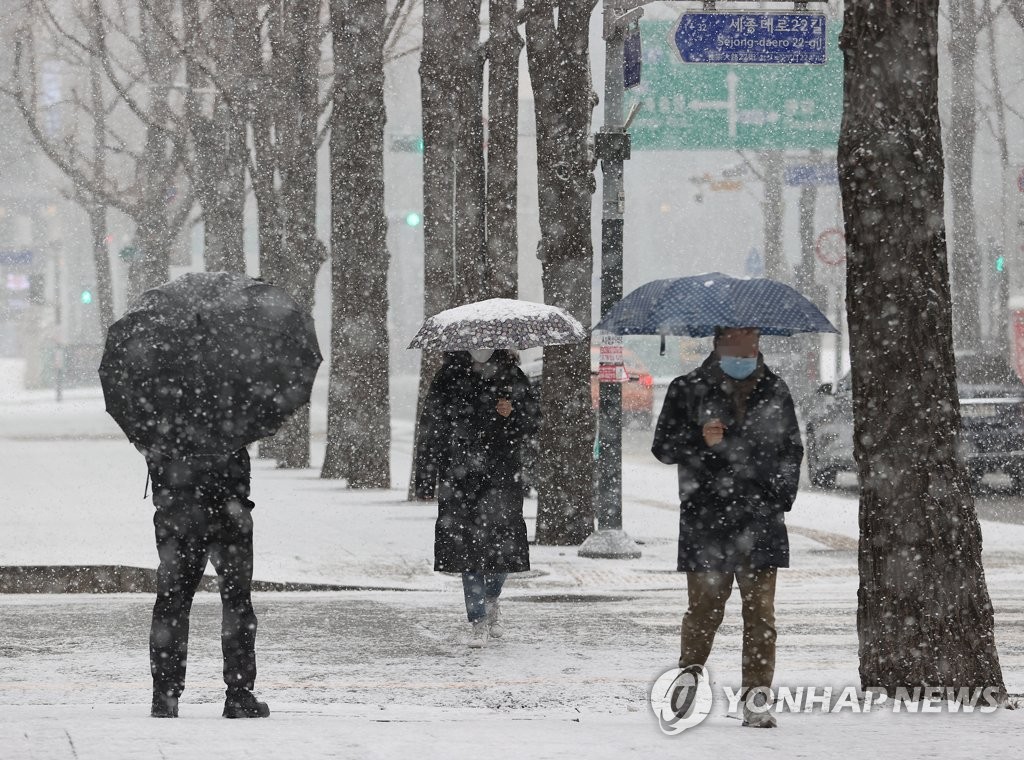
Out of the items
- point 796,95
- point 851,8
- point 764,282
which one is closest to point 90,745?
point 764,282

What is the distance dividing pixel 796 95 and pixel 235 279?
25.0 metres

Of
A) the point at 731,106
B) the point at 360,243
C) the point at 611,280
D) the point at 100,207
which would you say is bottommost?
the point at 611,280

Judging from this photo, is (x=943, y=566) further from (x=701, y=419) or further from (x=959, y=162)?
(x=959, y=162)

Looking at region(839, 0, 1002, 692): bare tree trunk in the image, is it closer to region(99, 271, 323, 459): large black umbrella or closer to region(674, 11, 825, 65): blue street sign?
region(99, 271, 323, 459): large black umbrella

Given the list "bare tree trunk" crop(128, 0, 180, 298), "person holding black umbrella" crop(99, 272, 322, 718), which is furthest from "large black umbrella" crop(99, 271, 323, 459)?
"bare tree trunk" crop(128, 0, 180, 298)

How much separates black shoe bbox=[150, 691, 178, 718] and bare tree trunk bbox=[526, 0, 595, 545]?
792 cm

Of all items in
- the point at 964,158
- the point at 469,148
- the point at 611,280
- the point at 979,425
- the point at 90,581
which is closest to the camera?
the point at 90,581

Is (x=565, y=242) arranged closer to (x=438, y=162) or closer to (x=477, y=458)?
(x=438, y=162)

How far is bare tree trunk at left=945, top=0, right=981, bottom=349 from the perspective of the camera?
30625mm

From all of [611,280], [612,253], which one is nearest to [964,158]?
[612,253]

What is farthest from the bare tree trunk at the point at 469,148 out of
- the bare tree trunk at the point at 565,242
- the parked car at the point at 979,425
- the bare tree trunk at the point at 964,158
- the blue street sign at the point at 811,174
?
the blue street sign at the point at 811,174

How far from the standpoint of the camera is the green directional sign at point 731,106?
3112 centimetres

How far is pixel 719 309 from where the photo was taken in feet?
24.8

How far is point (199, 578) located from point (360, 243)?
13.5 metres
